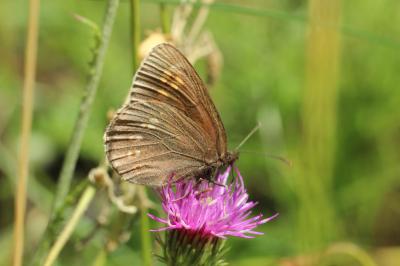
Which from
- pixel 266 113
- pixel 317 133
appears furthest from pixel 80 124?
pixel 266 113

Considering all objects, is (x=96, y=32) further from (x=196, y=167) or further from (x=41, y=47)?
(x=41, y=47)

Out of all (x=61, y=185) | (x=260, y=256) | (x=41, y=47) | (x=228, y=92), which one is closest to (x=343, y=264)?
(x=260, y=256)

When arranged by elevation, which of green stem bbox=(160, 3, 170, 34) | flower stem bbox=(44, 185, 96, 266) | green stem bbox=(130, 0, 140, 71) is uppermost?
green stem bbox=(160, 3, 170, 34)

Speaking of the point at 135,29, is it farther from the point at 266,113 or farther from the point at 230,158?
the point at 266,113

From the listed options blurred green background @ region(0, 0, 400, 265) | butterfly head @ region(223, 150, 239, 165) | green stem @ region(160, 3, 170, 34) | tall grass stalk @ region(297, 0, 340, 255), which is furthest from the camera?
blurred green background @ region(0, 0, 400, 265)

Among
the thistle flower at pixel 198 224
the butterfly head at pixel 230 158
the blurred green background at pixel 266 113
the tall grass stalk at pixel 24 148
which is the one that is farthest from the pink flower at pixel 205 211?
the blurred green background at pixel 266 113

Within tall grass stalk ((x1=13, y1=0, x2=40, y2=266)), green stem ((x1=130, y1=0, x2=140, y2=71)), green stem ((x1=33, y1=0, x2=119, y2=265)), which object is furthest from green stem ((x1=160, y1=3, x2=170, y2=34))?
tall grass stalk ((x1=13, y1=0, x2=40, y2=266))

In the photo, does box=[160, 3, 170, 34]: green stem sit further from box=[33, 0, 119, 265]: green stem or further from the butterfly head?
the butterfly head
